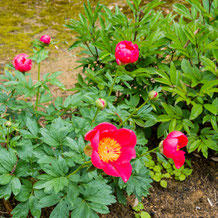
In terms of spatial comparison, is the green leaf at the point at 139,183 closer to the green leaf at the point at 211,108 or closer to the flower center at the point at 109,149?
the flower center at the point at 109,149

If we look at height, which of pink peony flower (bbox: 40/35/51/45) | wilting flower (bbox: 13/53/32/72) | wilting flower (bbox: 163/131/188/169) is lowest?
wilting flower (bbox: 163/131/188/169)

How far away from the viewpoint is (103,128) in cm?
113

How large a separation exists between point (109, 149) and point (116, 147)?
0.03 meters

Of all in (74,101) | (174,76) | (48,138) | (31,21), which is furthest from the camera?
(31,21)

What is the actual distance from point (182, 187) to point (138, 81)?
929mm

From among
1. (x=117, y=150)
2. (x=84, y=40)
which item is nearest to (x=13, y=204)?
(x=117, y=150)

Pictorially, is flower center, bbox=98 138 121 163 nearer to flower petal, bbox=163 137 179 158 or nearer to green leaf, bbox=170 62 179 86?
flower petal, bbox=163 137 179 158

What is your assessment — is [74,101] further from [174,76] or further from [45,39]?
[174,76]

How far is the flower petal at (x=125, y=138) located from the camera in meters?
1.17

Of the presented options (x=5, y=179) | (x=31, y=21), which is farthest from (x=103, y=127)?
(x=31, y=21)

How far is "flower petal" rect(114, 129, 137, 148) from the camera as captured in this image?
3.83ft

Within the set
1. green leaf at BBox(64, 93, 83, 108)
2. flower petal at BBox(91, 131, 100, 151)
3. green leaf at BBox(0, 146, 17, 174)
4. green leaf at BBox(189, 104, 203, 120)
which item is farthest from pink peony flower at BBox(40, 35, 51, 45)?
green leaf at BBox(189, 104, 203, 120)

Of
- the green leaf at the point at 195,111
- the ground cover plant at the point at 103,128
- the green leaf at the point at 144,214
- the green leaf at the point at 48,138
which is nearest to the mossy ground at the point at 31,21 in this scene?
the ground cover plant at the point at 103,128

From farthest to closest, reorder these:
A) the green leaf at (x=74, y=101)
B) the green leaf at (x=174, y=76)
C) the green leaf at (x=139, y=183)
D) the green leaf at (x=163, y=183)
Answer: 1. the green leaf at (x=163, y=183)
2. the green leaf at (x=174, y=76)
3. the green leaf at (x=74, y=101)
4. the green leaf at (x=139, y=183)
